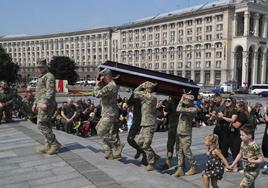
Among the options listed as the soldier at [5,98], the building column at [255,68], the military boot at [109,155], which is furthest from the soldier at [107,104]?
the building column at [255,68]

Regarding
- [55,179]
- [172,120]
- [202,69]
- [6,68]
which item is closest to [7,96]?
[55,179]

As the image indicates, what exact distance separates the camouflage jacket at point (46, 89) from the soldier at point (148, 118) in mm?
2000

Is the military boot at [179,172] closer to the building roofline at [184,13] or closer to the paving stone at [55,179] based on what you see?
the paving stone at [55,179]

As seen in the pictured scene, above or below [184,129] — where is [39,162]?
below

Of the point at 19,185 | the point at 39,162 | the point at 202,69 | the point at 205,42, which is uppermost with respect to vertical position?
the point at 205,42

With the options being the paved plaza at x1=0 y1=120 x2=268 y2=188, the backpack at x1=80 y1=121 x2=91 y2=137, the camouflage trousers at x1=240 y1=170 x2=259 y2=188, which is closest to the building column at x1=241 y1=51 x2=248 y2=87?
the backpack at x1=80 y1=121 x2=91 y2=137

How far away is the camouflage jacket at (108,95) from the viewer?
25.5 ft

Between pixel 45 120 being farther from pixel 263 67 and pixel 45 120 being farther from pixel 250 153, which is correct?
pixel 263 67

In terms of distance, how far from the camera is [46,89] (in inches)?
334

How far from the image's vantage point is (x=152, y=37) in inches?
4791

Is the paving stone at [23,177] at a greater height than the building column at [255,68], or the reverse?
the building column at [255,68]

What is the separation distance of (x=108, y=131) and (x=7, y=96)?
8659mm

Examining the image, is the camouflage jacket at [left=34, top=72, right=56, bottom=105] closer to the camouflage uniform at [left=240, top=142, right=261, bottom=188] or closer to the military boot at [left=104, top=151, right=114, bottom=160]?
the military boot at [left=104, top=151, right=114, bottom=160]

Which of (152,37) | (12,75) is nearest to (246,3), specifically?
(152,37)
